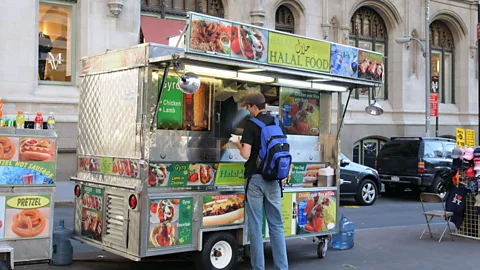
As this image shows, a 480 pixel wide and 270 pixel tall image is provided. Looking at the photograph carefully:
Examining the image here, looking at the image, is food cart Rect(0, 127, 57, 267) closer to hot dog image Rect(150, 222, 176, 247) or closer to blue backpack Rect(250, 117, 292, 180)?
hot dog image Rect(150, 222, 176, 247)

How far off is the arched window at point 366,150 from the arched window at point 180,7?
8504 mm

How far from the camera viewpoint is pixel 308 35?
23.7 meters

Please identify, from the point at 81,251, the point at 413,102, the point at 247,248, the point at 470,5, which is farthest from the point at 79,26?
the point at 470,5

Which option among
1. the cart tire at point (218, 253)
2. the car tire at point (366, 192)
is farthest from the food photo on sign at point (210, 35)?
the car tire at point (366, 192)

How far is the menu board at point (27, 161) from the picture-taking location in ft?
19.9

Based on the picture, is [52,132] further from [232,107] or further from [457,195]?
[457,195]

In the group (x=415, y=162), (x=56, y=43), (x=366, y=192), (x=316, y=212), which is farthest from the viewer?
(x=56, y=43)

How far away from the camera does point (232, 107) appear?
8.13m

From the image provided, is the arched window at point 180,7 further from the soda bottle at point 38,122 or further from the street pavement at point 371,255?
the soda bottle at point 38,122

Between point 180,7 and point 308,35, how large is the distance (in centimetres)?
559

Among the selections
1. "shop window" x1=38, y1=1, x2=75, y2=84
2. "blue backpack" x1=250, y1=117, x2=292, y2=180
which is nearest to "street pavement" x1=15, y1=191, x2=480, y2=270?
"blue backpack" x1=250, y1=117, x2=292, y2=180

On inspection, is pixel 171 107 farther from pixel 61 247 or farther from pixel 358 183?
pixel 358 183

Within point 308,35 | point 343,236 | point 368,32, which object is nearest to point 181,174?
point 343,236

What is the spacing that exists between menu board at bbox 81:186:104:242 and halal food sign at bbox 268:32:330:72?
9.10 feet
